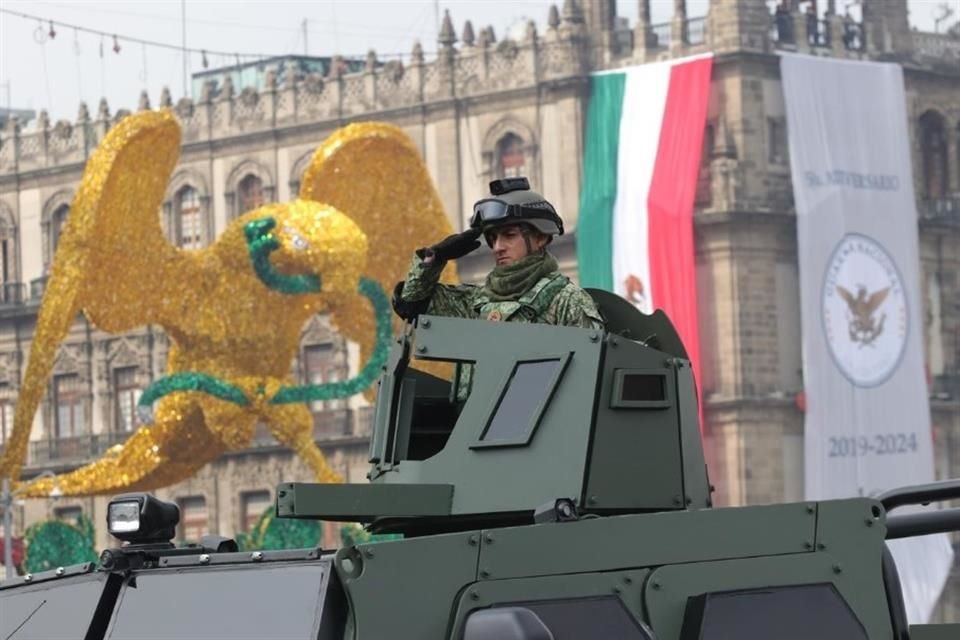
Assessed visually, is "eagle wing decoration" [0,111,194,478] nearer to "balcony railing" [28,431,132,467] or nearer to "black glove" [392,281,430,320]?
"balcony railing" [28,431,132,467]

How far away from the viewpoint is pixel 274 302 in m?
43.4

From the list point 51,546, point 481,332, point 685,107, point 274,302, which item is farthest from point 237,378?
point 481,332

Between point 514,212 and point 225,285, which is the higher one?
point 225,285

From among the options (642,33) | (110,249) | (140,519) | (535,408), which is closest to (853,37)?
(642,33)

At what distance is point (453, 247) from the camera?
28.7 ft

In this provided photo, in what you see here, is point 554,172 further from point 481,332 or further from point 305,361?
→ point 481,332

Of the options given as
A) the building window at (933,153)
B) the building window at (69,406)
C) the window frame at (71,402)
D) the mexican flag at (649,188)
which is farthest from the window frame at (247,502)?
the building window at (933,153)

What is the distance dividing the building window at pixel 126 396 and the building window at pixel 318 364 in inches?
158

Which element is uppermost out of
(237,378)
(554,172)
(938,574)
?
(554,172)

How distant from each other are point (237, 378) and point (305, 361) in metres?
26.0

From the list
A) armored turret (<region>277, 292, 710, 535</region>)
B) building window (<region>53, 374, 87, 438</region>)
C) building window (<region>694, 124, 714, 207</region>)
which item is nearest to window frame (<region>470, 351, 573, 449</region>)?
armored turret (<region>277, 292, 710, 535</region>)

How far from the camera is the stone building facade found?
63219 millimetres

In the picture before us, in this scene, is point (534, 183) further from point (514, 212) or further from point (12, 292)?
point (514, 212)

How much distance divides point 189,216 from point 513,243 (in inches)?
2426
